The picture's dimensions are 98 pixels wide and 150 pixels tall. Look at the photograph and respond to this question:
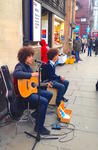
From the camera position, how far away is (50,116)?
4301mm

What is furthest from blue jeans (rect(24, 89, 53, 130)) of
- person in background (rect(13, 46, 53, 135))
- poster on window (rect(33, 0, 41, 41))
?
poster on window (rect(33, 0, 41, 41))

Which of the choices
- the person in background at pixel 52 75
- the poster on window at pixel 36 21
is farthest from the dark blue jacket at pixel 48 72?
the poster on window at pixel 36 21

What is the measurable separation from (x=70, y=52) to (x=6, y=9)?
12006mm

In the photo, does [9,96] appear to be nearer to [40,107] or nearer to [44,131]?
[40,107]

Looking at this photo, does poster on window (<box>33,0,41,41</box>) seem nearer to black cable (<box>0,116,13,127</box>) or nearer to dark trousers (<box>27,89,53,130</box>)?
black cable (<box>0,116,13,127</box>)

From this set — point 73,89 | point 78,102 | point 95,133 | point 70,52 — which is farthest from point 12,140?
point 70,52

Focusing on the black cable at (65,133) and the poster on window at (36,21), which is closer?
the black cable at (65,133)

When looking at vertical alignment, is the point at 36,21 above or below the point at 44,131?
above

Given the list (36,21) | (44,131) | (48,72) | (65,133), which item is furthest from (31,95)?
(36,21)

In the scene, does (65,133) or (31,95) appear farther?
(65,133)

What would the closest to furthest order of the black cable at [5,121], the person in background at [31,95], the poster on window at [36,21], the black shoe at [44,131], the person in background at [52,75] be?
the person in background at [31,95] → the black shoe at [44,131] → the black cable at [5,121] → the person in background at [52,75] → the poster on window at [36,21]

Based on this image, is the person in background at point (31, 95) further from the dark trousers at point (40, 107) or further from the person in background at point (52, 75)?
the person in background at point (52, 75)

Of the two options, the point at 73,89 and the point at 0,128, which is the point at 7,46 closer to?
the point at 0,128

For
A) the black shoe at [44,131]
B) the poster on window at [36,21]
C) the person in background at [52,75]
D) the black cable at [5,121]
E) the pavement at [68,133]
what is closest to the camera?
the pavement at [68,133]
